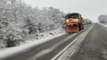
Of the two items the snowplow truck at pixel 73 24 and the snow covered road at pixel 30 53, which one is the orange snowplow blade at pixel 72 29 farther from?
the snow covered road at pixel 30 53

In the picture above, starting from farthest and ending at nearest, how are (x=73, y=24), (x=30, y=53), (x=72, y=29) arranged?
(x=72, y=29) → (x=73, y=24) → (x=30, y=53)

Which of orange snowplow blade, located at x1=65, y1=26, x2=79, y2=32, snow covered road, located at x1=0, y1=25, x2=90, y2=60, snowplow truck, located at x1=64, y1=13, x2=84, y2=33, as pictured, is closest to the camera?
snow covered road, located at x1=0, y1=25, x2=90, y2=60

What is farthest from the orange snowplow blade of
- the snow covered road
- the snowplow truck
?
the snow covered road

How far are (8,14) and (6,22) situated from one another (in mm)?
999

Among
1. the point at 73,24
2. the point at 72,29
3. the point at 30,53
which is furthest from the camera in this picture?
the point at 72,29

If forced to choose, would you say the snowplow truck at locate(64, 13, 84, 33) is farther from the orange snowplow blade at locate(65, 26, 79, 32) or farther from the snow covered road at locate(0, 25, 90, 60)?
the snow covered road at locate(0, 25, 90, 60)

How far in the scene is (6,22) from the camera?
17.6 meters

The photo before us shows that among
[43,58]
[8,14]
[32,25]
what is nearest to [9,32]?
[8,14]

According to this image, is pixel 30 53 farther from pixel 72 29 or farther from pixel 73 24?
pixel 72 29

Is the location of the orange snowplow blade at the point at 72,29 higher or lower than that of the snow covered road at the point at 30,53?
lower

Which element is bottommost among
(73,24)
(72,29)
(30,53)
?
(72,29)

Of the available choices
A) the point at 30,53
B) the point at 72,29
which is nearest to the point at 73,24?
the point at 72,29

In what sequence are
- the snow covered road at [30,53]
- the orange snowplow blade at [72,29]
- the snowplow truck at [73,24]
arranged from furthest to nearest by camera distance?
the orange snowplow blade at [72,29]
the snowplow truck at [73,24]
the snow covered road at [30,53]

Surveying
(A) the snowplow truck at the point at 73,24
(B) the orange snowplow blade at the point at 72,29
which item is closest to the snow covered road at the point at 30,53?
(A) the snowplow truck at the point at 73,24
